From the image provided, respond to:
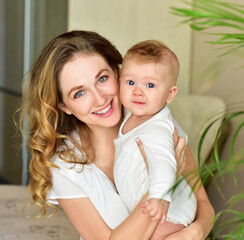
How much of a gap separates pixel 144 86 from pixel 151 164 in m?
0.25

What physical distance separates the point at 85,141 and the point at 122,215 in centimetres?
35

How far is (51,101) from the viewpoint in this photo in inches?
69.6

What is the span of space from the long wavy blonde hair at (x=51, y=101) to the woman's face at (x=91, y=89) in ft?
0.13

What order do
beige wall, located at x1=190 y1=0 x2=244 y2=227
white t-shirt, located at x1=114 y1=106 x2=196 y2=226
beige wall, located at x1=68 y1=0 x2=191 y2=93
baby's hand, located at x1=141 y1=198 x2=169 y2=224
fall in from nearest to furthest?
baby's hand, located at x1=141 y1=198 x2=169 y2=224 → white t-shirt, located at x1=114 y1=106 x2=196 y2=226 → beige wall, located at x1=190 y1=0 x2=244 y2=227 → beige wall, located at x1=68 y1=0 x2=191 y2=93

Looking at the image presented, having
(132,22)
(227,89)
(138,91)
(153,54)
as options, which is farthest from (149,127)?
(132,22)

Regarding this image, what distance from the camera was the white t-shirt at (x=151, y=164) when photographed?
1.34 m

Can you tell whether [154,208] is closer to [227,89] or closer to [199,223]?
[199,223]

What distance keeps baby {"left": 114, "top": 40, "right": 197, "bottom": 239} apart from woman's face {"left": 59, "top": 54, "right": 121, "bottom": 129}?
0.13 meters

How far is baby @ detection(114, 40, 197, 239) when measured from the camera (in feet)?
4.63

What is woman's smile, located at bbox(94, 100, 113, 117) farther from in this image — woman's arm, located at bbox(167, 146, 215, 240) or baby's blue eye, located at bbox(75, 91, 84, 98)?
woman's arm, located at bbox(167, 146, 215, 240)

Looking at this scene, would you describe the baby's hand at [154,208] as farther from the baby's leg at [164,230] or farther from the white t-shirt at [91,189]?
the white t-shirt at [91,189]

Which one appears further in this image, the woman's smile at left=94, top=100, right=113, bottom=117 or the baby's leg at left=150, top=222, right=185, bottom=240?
the woman's smile at left=94, top=100, right=113, bottom=117

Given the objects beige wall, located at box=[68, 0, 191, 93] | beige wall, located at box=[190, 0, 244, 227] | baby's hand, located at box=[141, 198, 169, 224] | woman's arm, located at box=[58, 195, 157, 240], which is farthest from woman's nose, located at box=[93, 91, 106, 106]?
beige wall, located at box=[68, 0, 191, 93]

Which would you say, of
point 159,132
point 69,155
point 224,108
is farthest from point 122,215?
point 224,108
